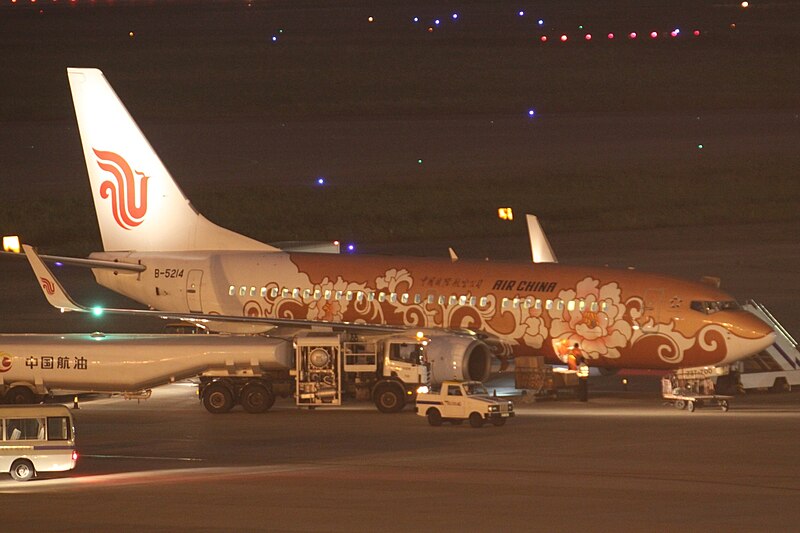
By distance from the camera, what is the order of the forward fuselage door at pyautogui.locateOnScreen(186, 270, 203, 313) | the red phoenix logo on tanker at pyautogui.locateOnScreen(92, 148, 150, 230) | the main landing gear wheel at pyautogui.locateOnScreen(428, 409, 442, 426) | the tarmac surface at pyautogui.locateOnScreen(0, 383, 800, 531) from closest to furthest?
the tarmac surface at pyautogui.locateOnScreen(0, 383, 800, 531)
the main landing gear wheel at pyautogui.locateOnScreen(428, 409, 442, 426)
the forward fuselage door at pyautogui.locateOnScreen(186, 270, 203, 313)
the red phoenix logo on tanker at pyautogui.locateOnScreen(92, 148, 150, 230)

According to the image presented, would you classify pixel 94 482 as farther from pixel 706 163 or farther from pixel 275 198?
pixel 706 163

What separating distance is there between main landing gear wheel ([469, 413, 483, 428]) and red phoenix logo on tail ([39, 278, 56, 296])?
11.7 m

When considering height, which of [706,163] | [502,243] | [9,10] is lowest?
[502,243]

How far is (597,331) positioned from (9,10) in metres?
128

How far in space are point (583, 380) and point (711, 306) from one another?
4.42m

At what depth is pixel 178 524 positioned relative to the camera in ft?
88.4

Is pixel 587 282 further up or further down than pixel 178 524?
further up

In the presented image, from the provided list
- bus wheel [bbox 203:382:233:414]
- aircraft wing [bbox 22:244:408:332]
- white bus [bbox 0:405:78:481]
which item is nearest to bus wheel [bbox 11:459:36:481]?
white bus [bbox 0:405:78:481]

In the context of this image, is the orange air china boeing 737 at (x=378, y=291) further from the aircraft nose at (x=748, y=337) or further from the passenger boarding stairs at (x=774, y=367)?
the passenger boarding stairs at (x=774, y=367)

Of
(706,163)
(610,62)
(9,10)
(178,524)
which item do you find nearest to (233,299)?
(178,524)

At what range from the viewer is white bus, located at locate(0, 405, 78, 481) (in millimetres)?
32531

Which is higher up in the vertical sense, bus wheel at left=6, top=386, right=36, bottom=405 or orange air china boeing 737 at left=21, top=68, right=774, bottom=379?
orange air china boeing 737 at left=21, top=68, right=774, bottom=379

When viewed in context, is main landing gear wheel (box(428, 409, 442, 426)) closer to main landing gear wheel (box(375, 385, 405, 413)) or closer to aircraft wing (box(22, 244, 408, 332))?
main landing gear wheel (box(375, 385, 405, 413))

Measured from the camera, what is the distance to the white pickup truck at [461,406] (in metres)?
41.4
